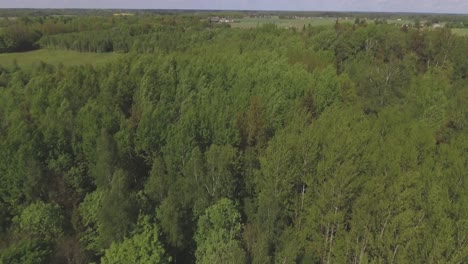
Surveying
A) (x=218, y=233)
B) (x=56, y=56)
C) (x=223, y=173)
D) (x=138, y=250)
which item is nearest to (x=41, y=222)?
(x=138, y=250)

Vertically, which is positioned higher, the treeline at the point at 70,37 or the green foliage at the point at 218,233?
the treeline at the point at 70,37

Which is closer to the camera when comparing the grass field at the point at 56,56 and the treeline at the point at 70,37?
the grass field at the point at 56,56

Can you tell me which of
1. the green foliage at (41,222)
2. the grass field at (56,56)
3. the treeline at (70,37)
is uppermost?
the treeline at (70,37)

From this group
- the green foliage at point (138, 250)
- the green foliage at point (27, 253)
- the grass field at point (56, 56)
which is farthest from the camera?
the grass field at point (56, 56)

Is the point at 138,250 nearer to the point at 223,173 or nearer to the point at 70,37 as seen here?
the point at 223,173

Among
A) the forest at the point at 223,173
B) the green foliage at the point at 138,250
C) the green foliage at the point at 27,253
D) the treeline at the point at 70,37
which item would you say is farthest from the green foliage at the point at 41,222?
the treeline at the point at 70,37

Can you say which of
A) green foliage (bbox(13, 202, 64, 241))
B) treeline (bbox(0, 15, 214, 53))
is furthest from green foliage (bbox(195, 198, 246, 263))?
treeline (bbox(0, 15, 214, 53))

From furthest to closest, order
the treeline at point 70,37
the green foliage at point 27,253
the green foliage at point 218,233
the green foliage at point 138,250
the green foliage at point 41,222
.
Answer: the treeline at point 70,37 → the green foliage at point 41,222 → the green foliage at point 218,233 → the green foliage at point 138,250 → the green foliage at point 27,253

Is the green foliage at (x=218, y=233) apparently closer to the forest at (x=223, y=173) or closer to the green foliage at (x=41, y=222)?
the forest at (x=223, y=173)
